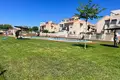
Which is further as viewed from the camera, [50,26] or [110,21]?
[50,26]

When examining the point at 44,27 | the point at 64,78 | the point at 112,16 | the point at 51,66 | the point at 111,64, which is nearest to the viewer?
the point at 64,78

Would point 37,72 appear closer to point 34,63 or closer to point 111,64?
point 34,63

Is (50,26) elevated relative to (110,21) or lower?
elevated

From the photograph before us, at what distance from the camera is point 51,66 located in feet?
31.1

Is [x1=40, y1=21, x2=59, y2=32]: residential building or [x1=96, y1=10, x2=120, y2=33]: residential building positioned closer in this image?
[x1=96, y1=10, x2=120, y2=33]: residential building

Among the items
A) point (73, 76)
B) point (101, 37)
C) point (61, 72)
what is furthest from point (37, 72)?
point (101, 37)

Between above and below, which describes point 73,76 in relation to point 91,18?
below

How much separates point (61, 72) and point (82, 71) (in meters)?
1.17

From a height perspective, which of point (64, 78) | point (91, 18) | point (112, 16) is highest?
point (112, 16)

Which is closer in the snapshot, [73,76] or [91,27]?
[73,76]

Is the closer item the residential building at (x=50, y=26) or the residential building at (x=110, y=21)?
the residential building at (x=110, y=21)

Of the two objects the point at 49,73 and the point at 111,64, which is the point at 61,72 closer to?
the point at 49,73

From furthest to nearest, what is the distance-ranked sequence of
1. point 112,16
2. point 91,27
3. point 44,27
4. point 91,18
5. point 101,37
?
1. point 44,27
2. point 91,27
3. point 112,16
4. point 101,37
5. point 91,18

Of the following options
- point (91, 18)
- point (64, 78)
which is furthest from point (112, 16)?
point (64, 78)
